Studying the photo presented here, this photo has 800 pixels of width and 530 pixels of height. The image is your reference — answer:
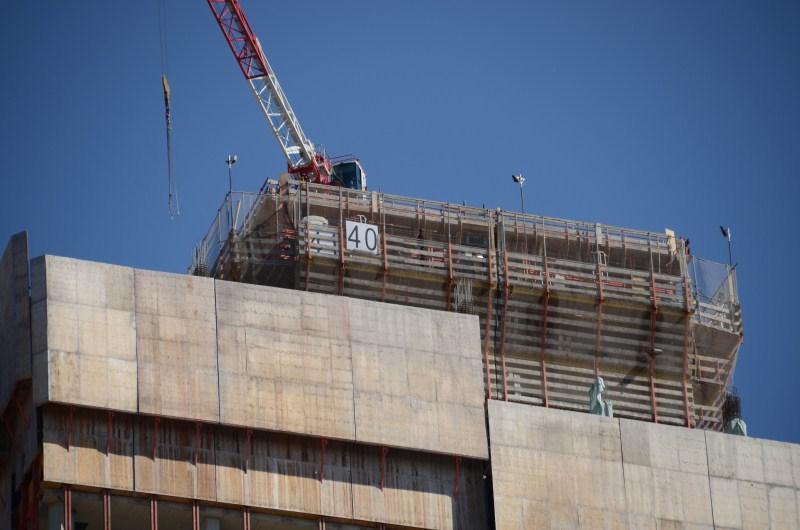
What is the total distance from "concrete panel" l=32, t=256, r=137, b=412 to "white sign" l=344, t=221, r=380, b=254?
61.1ft

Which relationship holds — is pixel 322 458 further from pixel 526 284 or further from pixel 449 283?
pixel 526 284

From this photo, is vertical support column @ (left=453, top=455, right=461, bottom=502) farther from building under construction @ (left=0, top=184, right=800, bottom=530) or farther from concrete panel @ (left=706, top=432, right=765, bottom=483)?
concrete panel @ (left=706, top=432, right=765, bottom=483)

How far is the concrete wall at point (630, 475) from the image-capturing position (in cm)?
11700

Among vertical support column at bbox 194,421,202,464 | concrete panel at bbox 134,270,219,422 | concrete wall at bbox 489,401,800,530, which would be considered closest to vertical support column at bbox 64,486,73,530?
concrete panel at bbox 134,270,219,422

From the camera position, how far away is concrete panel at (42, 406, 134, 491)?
107 meters

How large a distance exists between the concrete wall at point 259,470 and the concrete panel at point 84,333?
1.05 meters

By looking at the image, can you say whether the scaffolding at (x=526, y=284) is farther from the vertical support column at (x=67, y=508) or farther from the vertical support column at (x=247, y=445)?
the vertical support column at (x=67, y=508)

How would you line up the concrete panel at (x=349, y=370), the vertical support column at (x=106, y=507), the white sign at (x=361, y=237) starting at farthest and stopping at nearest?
1. the white sign at (x=361, y=237)
2. the concrete panel at (x=349, y=370)
3. the vertical support column at (x=106, y=507)

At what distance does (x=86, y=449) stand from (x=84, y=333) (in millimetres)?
5241

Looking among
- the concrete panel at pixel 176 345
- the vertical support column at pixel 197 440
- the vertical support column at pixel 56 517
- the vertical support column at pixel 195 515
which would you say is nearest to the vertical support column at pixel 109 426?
the concrete panel at pixel 176 345

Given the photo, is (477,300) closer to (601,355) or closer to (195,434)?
(601,355)

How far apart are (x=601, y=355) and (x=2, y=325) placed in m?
34.4

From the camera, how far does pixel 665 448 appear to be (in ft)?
398

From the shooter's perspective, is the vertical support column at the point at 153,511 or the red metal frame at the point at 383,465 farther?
the red metal frame at the point at 383,465
